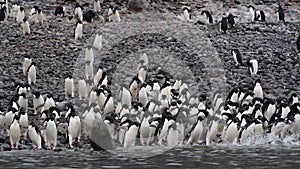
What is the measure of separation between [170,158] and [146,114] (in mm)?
3110

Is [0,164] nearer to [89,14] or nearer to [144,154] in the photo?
[144,154]

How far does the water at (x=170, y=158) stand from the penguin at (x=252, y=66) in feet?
22.2

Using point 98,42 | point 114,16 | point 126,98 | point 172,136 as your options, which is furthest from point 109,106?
point 114,16

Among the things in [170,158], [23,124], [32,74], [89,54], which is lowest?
[170,158]

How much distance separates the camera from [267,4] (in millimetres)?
32125

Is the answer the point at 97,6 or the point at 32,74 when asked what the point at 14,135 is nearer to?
the point at 32,74

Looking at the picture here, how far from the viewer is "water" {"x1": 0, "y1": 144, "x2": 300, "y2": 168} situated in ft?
38.2

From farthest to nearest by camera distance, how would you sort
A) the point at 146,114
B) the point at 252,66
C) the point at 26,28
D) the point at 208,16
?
1. the point at 208,16
2. the point at 26,28
3. the point at 252,66
4. the point at 146,114

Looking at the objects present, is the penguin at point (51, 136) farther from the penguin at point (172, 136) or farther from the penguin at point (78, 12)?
the penguin at point (78, 12)

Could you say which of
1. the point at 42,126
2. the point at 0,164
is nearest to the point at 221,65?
the point at 42,126

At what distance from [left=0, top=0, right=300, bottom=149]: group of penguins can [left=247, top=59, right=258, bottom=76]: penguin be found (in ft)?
6.33

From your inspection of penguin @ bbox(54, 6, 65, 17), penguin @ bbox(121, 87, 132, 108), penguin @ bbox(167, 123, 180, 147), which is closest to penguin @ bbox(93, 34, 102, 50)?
penguin @ bbox(54, 6, 65, 17)

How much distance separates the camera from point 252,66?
20.8m

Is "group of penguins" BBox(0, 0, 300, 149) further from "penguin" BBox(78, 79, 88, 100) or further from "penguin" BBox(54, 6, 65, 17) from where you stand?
"penguin" BBox(54, 6, 65, 17)
